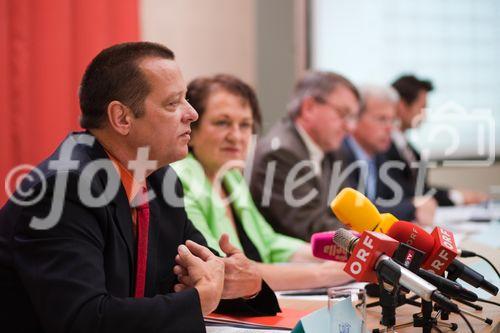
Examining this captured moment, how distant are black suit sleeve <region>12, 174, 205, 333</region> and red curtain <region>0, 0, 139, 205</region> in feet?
4.88

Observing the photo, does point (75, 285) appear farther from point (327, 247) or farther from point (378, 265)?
point (327, 247)

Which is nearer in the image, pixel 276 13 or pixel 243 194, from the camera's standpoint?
pixel 243 194

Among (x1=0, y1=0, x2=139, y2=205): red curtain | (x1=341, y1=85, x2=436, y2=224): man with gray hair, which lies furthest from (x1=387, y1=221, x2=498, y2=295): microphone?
(x1=341, y1=85, x2=436, y2=224): man with gray hair

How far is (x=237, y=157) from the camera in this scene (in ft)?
8.24

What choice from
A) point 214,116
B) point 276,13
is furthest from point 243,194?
point 276,13

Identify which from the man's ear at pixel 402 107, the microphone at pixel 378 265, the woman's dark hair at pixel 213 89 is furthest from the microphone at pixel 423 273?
the man's ear at pixel 402 107

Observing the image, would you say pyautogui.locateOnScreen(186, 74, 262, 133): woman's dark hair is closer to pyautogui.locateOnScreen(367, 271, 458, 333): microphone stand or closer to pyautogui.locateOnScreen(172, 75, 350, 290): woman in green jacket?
pyautogui.locateOnScreen(172, 75, 350, 290): woman in green jacket

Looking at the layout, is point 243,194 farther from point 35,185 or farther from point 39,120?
point 35,185

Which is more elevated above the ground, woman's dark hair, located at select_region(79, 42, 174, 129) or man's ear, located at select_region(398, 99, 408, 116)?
woman's dark hair, located at select_region(79, 42, 174, 129)

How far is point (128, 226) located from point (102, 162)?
5.8 inches

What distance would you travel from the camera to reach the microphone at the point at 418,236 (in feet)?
4.63

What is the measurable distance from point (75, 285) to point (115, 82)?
462mm

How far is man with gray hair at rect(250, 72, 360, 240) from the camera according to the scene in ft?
9.73

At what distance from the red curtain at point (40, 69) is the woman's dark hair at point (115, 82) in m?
1.33
